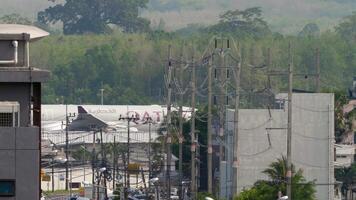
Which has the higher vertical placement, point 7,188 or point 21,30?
point 21,30

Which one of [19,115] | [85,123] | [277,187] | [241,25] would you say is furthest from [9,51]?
[241,25]

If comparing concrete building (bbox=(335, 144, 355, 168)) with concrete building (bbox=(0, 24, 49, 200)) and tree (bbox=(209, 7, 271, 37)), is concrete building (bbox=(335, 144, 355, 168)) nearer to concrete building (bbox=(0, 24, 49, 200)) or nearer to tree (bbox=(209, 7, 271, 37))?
concrete building (bbox=(0, 24, 49, 200))

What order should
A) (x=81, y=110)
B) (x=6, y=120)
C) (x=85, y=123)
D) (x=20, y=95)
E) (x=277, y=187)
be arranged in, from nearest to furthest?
(x=6, y=120), (x=20, y=95), (x=277, y=187), (x=85, y=123), (x=81, y=110)

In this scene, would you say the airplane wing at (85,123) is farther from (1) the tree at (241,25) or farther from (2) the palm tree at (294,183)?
(1) the tree at (241,25)

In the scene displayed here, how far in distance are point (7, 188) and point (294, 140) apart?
4654 centimetres

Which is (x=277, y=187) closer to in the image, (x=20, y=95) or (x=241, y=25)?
(x=20, y=95)

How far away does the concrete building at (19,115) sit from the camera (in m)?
23.2

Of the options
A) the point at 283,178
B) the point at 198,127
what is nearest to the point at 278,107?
the point at 198,127

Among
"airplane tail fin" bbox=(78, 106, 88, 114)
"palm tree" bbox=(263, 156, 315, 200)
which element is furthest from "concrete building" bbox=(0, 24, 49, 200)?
"airplane tail fin" bbox=(78, 106, 88, 114)

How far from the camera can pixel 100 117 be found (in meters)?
119

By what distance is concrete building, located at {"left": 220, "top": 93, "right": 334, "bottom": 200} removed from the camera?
224 feet

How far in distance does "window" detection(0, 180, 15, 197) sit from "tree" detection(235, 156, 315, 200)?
31897 mm

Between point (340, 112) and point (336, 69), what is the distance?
76074 mm

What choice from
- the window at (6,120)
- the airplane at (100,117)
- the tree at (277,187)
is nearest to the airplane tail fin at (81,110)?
the airplane at (100,117)
